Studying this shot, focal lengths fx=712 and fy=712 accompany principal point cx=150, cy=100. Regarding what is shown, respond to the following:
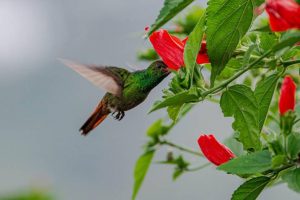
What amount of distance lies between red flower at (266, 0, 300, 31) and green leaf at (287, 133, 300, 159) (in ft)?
0.94

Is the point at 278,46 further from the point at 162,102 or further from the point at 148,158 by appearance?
the point at 148,158

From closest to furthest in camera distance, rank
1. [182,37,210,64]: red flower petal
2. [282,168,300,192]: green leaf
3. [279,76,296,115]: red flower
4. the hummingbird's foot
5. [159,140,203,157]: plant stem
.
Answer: [282,168,300,192]: green leaf < [279,76,296,115]: red flower < [182,37,210,64]: red flower petal < the hummingbird's foot < [159,140,203,157]: plant stem

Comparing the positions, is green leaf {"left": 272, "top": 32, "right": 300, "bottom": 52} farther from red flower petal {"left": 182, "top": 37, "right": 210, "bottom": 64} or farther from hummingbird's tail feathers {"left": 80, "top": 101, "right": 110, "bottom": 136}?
hummingbird's tail feathers {"left": 80, "top": 101, "right": 110, "bottom": 136}

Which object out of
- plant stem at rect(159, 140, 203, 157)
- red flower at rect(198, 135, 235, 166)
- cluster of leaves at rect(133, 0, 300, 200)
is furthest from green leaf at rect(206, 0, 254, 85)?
plant stem at rect(159, 140, 203, 157)

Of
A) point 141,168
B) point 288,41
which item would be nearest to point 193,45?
point 288,41

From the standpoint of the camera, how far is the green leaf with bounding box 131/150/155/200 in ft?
7.70

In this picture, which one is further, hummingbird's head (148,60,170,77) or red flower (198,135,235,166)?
hummingbird's head (148,60,170,77)

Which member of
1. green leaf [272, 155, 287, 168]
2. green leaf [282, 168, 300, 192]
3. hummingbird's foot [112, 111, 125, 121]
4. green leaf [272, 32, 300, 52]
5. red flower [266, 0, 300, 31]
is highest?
red flower [266, 0, 300, 31]

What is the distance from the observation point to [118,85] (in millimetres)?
2072

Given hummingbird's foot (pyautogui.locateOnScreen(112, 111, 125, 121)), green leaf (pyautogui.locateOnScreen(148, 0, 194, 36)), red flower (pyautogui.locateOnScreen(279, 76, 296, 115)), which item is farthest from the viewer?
hummingbird's foot (pyautogui.locateOnScreen(112, 111, 125, 121))

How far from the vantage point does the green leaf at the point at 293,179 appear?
51.2 inches

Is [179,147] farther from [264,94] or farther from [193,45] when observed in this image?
[193,45]

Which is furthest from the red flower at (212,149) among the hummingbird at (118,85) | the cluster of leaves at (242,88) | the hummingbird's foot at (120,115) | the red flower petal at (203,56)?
the hummingbird's foot at (120,115)

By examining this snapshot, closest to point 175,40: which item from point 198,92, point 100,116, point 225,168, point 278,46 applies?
point 198,92
